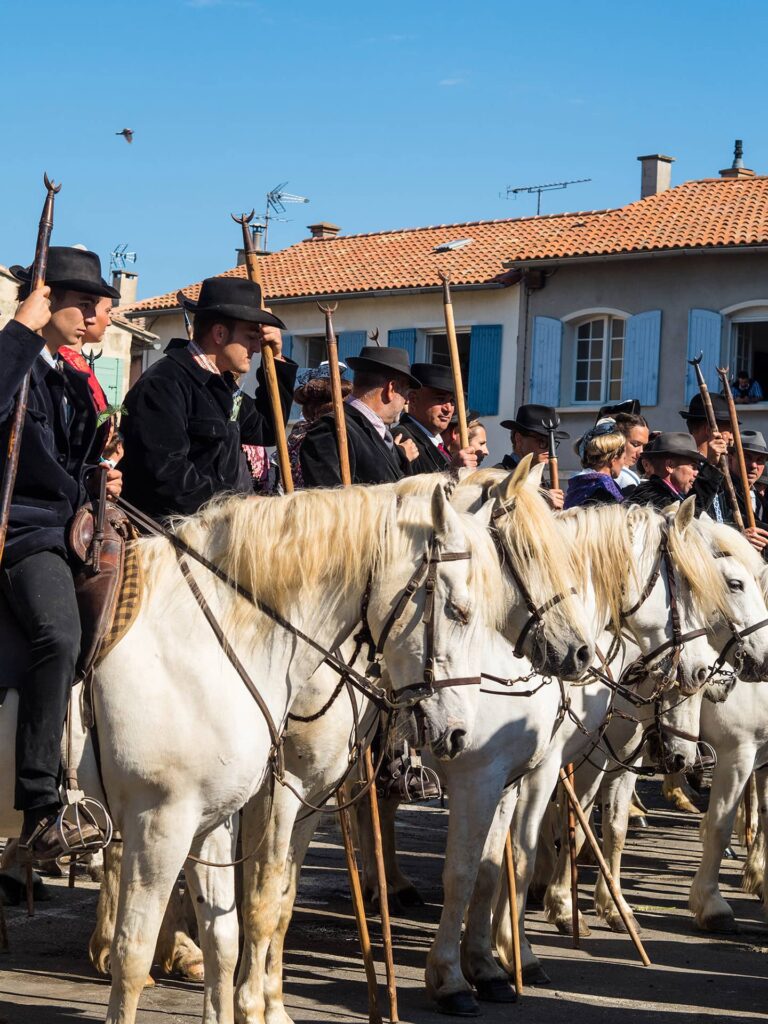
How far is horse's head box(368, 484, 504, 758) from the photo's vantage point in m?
4.97

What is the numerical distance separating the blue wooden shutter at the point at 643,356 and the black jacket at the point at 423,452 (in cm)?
1836

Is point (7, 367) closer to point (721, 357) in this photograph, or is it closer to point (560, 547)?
point (560, 547)

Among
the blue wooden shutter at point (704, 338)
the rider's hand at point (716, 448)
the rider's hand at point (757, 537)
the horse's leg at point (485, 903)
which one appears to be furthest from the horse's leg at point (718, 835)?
the blue wooden shutter at point (704, 338)

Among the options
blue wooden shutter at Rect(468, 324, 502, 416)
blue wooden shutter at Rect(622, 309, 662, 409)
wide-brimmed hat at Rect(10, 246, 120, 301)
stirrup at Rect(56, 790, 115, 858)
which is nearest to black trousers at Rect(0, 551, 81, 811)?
stirrup at Rect(56, 790, 115, 858)

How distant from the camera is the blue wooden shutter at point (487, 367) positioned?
28234 millimetres

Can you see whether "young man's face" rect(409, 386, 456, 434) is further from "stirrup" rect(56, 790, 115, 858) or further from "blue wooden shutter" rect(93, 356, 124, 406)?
"blue wooden shutter" rect(93, 356, 124, 406)

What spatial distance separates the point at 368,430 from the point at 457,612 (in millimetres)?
2474

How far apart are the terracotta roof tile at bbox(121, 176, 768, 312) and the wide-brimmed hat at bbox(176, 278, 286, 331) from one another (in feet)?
66.4

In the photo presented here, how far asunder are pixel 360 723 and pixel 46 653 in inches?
73.3

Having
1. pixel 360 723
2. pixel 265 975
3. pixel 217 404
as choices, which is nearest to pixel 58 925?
pixel 265 975

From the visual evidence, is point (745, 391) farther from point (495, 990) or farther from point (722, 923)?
point (495, 990)

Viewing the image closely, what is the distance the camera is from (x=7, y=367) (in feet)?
14.5

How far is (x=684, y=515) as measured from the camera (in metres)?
7.46

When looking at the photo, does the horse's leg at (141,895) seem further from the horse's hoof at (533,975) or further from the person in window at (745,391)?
the person in window at (745,391)
